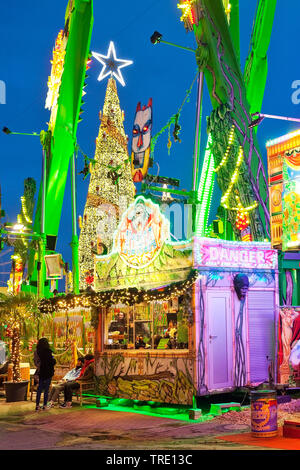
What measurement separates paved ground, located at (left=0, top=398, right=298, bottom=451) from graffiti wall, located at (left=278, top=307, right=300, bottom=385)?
5.69ft

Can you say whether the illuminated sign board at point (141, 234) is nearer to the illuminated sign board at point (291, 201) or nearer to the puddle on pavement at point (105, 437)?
the illuminated sign board at point (291, 201)

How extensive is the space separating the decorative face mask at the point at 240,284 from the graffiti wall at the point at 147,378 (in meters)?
1.97

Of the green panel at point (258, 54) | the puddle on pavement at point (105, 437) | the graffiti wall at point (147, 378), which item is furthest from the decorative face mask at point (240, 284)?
the green panel at point (258, 54)

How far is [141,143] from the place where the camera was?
16875mm

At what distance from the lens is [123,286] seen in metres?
15.3

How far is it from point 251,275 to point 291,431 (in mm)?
4854

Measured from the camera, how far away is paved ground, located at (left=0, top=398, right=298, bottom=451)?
9.03m

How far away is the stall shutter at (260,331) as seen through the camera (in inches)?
513

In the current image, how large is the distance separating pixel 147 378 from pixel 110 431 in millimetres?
2953

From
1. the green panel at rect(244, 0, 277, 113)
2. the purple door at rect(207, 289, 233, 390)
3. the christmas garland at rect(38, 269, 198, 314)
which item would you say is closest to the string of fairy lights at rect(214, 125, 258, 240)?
the green panel at rect(244, 0, 277, 113)

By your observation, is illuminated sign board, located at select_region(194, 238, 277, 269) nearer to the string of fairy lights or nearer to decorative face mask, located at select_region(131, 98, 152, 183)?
decorative face mask, located at select_region(131, 98, 152, 183)

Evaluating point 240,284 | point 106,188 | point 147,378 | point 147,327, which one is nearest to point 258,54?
point 240,284

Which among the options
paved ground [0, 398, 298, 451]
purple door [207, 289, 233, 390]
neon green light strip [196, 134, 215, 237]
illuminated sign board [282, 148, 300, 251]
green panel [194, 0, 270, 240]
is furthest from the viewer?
neon green light strip [196, 134, 215, 237]

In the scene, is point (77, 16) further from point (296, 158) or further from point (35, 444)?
point (35, 444)
